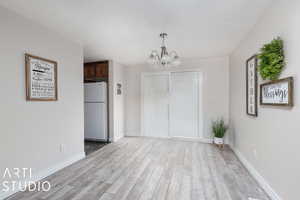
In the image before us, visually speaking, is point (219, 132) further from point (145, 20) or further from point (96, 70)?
point (96, 70)

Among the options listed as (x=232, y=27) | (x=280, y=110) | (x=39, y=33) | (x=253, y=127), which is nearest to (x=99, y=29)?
(x=39, y=33)

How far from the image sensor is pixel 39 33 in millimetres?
2152

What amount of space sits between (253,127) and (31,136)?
10.5ft

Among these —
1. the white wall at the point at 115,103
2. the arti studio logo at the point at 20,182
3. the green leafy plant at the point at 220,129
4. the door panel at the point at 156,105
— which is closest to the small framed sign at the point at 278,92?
the green leafy plant at the point at 220,129

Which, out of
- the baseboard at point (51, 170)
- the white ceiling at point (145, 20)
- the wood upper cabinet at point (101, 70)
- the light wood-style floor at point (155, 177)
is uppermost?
the white ceiling at point (145, 20)

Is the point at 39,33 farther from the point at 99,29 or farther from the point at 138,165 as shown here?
the point at 138,165

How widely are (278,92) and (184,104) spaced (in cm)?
265

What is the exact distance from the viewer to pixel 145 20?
6.70ft

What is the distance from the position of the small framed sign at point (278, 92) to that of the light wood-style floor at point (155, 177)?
3.76 ft

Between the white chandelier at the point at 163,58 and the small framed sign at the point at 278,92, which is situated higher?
the white chandelier at the point at 163,58

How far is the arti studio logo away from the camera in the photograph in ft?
5.77

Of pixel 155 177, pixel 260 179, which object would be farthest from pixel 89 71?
pixel 260 179

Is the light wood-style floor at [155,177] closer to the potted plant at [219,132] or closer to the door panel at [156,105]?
the potted plant at [219,132]

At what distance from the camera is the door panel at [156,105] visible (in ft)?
14.3
